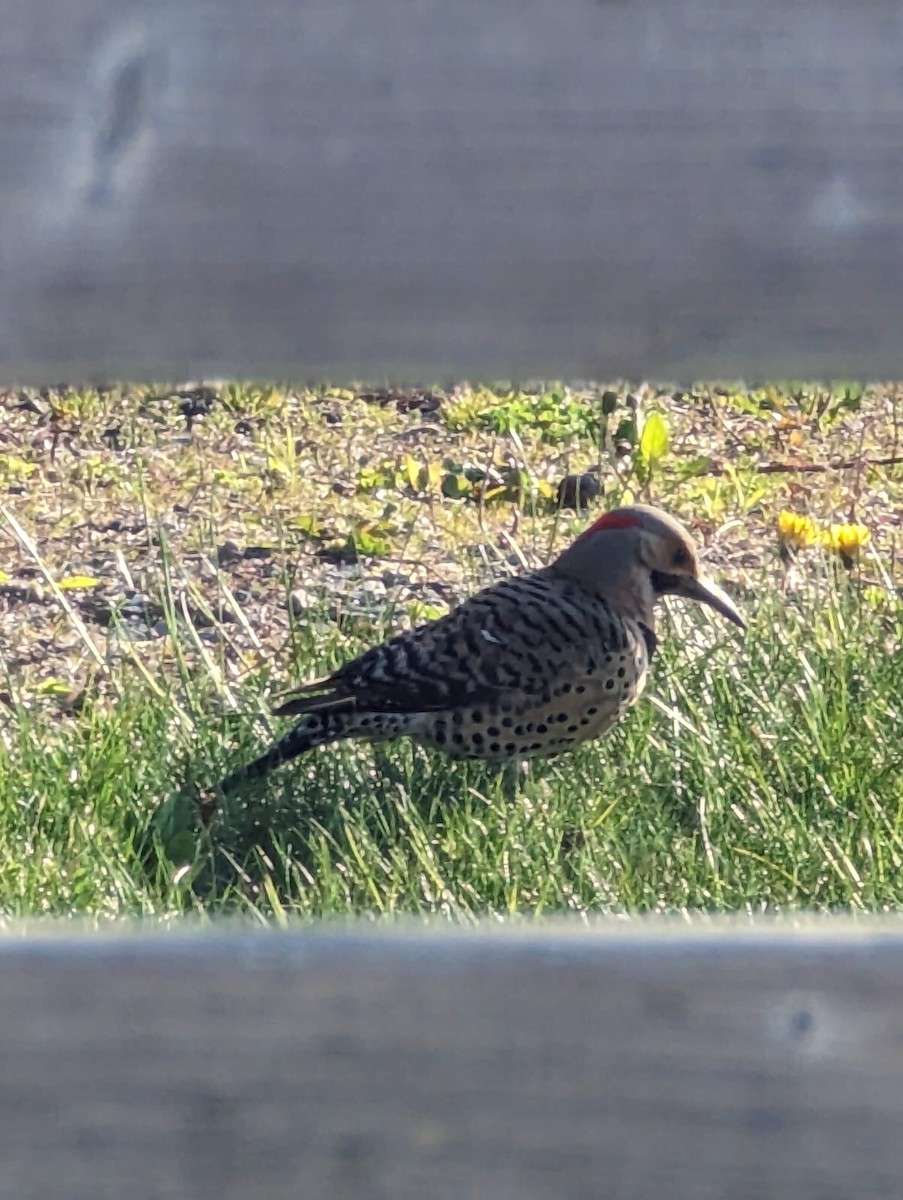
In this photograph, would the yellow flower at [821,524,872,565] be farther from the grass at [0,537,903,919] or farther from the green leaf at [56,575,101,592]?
the green leaf at [56,575,101,592]

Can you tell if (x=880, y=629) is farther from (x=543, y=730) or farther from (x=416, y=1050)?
(x=416, y=1050)

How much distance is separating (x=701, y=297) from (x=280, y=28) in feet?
0.80

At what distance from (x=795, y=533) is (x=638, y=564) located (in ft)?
1.49

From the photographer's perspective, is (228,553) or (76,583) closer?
(76,583)

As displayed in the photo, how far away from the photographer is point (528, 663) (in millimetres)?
4059

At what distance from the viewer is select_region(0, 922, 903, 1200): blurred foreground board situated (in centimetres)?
96

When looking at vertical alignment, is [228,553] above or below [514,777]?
above

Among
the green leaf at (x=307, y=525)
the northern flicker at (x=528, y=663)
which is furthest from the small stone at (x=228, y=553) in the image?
the northern flicker at (x=528, y=663)

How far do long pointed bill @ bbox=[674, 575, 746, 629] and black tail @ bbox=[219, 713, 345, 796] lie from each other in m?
0.91

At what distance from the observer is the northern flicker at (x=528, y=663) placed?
3.71 meters

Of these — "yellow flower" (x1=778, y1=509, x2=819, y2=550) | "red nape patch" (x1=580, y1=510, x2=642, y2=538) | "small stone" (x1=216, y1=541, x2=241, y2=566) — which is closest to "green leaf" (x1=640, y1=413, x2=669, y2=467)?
"yellow flower" (x1=778, y1=509, x2=819, y2=550)

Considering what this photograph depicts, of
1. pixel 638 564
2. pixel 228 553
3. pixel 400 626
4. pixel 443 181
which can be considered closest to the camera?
pixel 443 181

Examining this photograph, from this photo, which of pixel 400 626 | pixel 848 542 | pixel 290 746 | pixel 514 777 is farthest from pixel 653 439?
pixel 290 746

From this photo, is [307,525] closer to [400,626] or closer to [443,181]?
[400,626]
